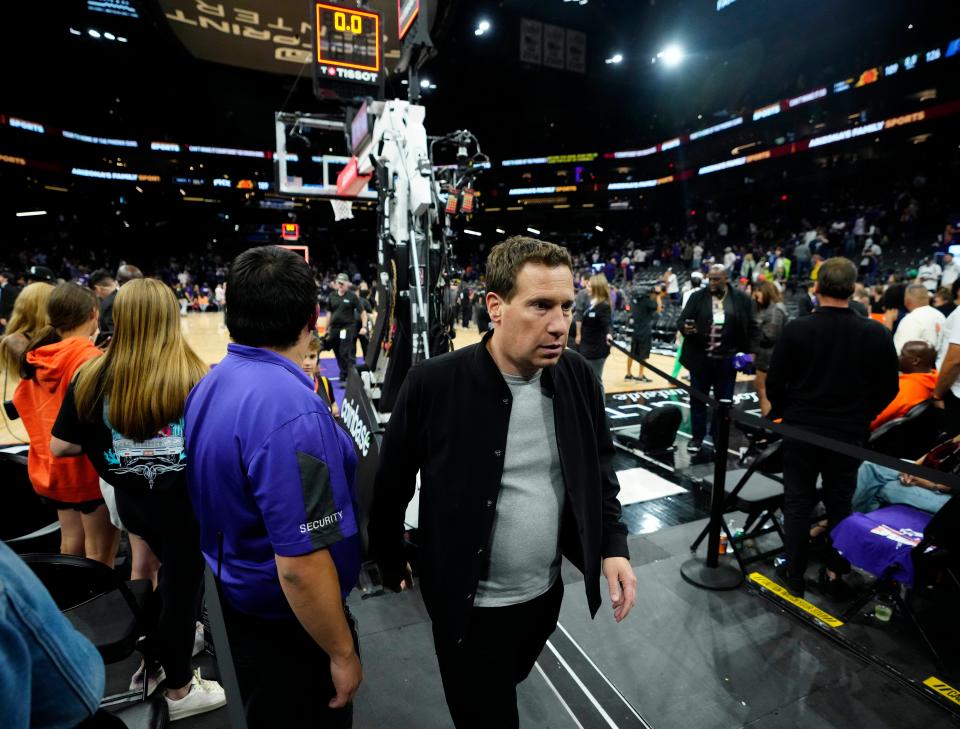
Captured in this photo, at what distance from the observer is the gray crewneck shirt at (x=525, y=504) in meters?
1.62

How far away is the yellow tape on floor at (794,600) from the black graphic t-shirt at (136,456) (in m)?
3.45

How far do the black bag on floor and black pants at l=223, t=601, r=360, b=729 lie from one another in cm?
478

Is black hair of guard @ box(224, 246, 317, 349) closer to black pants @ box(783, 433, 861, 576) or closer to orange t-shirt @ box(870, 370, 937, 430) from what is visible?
black pants @ box(783, 433, 861, 576)

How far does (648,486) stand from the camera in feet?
16.5

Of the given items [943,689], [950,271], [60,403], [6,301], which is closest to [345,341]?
[60,403]

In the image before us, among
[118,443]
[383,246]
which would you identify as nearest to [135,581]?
[118,443]

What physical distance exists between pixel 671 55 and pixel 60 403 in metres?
32.2

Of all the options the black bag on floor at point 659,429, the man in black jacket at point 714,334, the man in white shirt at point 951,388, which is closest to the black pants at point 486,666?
the man in white shirt at point 951,388

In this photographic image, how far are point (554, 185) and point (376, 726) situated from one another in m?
42.6

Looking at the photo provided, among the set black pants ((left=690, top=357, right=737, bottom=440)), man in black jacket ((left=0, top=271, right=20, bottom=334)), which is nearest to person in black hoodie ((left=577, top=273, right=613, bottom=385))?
black pants ((left=690, top=357, right=737, bottom=440))

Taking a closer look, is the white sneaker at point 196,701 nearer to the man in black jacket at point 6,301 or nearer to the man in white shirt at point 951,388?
the man in white shirt at point 951,388

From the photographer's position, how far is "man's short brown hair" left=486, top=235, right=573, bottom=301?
158 centimetres

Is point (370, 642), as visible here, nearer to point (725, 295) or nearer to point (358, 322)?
point (725, 295)

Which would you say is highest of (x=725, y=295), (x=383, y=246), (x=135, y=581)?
(x=383, y=246)
